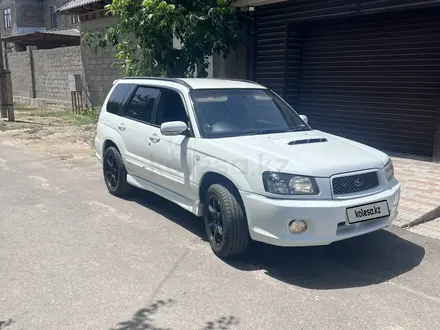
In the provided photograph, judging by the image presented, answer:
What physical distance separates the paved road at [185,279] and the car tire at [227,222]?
0.15 metres

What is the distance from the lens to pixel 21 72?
2230 cm

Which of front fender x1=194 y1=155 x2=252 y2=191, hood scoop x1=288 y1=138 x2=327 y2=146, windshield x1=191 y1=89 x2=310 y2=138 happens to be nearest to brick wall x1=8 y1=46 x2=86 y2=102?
windshield x1=191 y1=89 x2=310 y2=138

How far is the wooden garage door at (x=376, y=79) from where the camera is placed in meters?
7.91

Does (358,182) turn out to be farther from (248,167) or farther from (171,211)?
(171,211)

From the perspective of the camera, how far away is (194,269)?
12.6 ft

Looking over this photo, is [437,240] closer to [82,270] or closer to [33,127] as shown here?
[82,270]

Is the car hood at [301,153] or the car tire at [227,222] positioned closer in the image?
the car hood at [301,153]

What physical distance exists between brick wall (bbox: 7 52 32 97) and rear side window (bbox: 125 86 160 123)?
17.9 metres

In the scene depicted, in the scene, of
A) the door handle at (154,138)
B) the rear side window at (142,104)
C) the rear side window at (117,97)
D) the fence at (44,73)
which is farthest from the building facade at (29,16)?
the door handle at (154,138)

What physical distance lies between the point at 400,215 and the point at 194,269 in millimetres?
2626

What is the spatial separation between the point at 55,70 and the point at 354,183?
17877mm

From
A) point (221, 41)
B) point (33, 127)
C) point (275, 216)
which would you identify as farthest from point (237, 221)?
point (33, 127)

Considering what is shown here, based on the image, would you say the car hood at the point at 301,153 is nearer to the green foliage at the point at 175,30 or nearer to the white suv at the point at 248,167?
the white suv at the point at 248,167

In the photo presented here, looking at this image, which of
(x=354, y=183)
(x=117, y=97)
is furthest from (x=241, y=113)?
(x=117, y=97)
